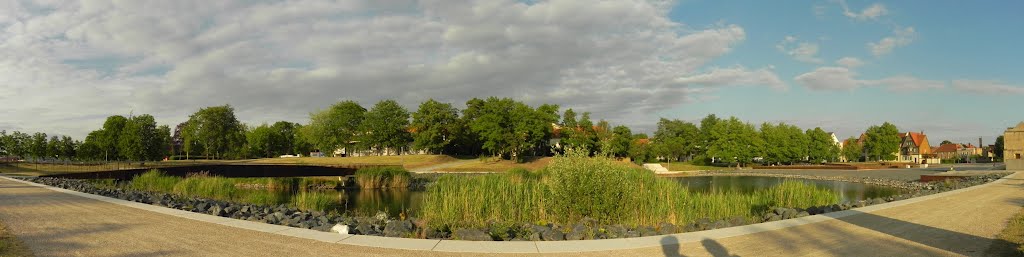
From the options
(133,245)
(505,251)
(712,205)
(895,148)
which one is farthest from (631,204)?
(895,148)

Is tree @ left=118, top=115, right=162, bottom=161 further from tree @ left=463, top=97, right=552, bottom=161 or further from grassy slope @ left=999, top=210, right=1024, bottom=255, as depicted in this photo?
grassy slope @ left=999, top=210, right=1024, bottom=255

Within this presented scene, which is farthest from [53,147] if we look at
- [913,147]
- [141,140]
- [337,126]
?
[913,147]

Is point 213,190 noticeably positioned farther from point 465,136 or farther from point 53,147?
Result: point 53,147

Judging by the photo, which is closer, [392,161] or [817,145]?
[392,161]

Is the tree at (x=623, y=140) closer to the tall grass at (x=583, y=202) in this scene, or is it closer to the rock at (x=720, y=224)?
the tall grass at (x=583, y=202)

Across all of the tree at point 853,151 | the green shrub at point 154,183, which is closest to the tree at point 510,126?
the green shrub at point 154,183

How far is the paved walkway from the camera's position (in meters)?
7.41

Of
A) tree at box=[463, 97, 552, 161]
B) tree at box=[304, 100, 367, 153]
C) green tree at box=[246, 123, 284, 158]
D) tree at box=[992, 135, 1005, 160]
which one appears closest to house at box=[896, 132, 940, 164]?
tree at box=[992, 135, 1005, 160]

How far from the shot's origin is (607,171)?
1266 centimetres

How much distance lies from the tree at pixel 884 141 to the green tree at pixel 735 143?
1180 inches

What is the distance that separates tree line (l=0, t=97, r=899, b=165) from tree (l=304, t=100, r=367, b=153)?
5.8 inches

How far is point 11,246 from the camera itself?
24.5 feet

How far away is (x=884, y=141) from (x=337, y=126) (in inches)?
3566

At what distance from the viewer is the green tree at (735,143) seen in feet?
232
